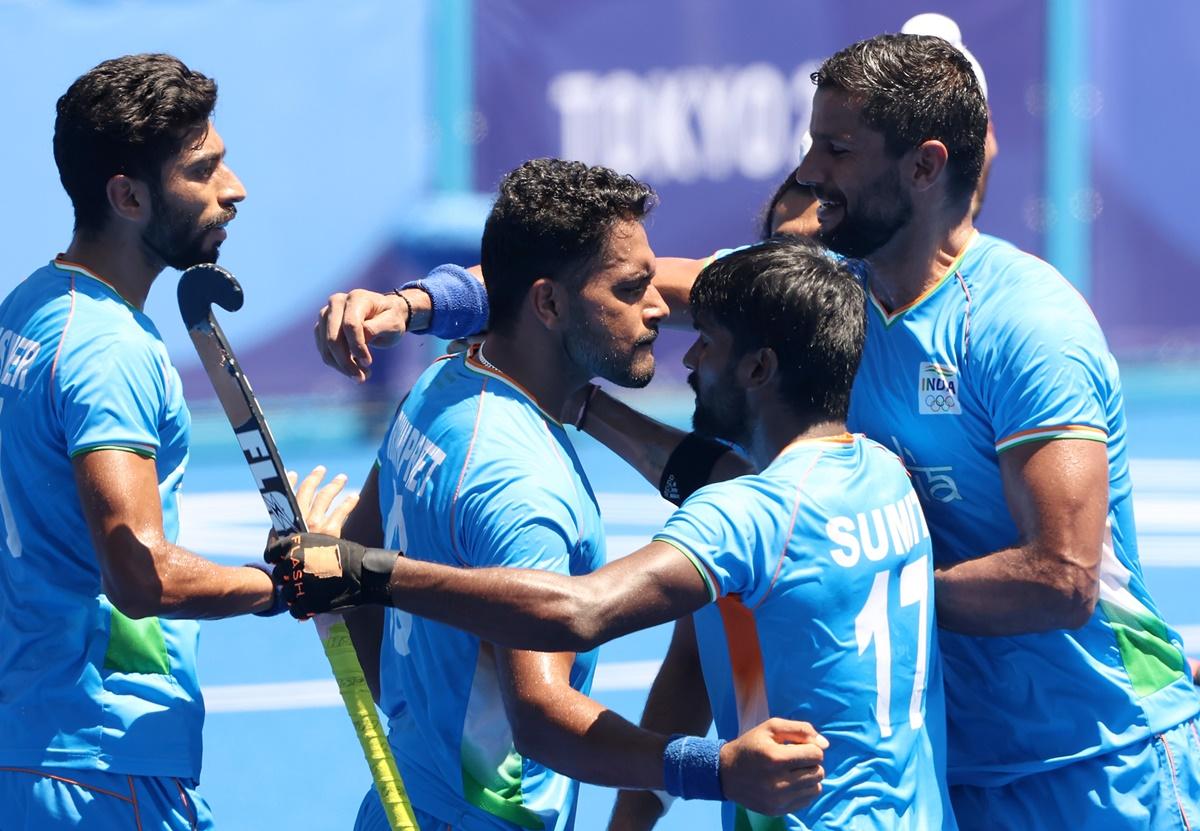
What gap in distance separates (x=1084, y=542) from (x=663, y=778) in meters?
0.99

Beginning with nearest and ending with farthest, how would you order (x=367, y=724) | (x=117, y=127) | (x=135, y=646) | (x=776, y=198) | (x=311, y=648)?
1. (x=367, y=724)
2. (x=135, y=646)
3. (x=117, y=127)
4. (x=776, y=198)
5. (x=311, y=648)

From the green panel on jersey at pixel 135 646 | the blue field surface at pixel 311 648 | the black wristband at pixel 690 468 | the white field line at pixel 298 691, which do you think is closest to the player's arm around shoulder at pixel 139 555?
the green panel on jersey at pixel 135 646

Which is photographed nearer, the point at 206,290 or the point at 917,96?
→ the point at 206,290

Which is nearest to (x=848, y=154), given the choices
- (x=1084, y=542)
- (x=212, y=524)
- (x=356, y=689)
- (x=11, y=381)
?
(x=1084, y=542)

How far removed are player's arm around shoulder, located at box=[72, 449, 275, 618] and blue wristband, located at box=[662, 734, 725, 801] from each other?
105cm

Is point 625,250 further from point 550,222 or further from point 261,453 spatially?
point 261,453

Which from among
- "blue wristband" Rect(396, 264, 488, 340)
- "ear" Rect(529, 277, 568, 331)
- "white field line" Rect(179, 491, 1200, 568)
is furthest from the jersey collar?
"white field line" Rect(179, 491, 1200, 568)

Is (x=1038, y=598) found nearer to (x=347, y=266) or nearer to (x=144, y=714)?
(x=144, y=714)

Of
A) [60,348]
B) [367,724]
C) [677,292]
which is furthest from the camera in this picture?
[677,292]

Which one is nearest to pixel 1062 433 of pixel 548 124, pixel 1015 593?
pixel 1015 593

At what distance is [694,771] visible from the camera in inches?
118

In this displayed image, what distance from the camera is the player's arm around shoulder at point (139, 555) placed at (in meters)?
3.46

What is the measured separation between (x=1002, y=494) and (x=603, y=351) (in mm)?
880

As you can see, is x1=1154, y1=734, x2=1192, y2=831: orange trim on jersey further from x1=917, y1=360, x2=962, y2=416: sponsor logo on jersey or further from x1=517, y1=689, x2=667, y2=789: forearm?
x1=517, y1=689, x2=667, y2=789: forearm
